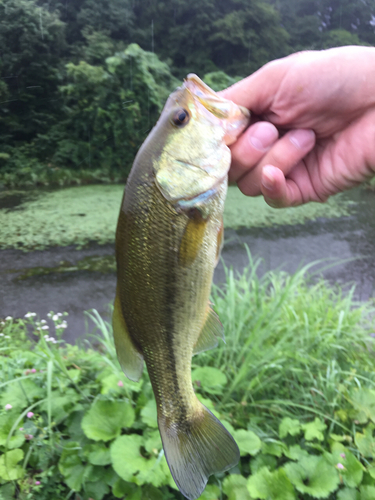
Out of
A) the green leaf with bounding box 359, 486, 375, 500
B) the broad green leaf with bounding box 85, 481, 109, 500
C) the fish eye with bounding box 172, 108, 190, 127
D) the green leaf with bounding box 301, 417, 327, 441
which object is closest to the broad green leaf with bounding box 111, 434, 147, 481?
the broad green leaf with bounding box 85, 481, 109, 500

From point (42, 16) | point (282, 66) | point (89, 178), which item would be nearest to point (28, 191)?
point (89, 178)

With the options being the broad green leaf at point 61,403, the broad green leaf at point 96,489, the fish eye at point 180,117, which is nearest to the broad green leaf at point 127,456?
the broad green leaf at point 96,489

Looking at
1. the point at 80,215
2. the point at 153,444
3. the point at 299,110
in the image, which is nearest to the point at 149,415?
the point at 153,444

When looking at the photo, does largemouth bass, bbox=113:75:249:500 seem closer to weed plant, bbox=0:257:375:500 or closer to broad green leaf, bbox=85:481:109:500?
weed plant, bbox=0:257:375:500

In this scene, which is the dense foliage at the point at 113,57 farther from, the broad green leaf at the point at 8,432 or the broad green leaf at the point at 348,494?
the broad green leaf at the point at 348,494

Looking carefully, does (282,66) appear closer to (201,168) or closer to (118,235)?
(201,168)
